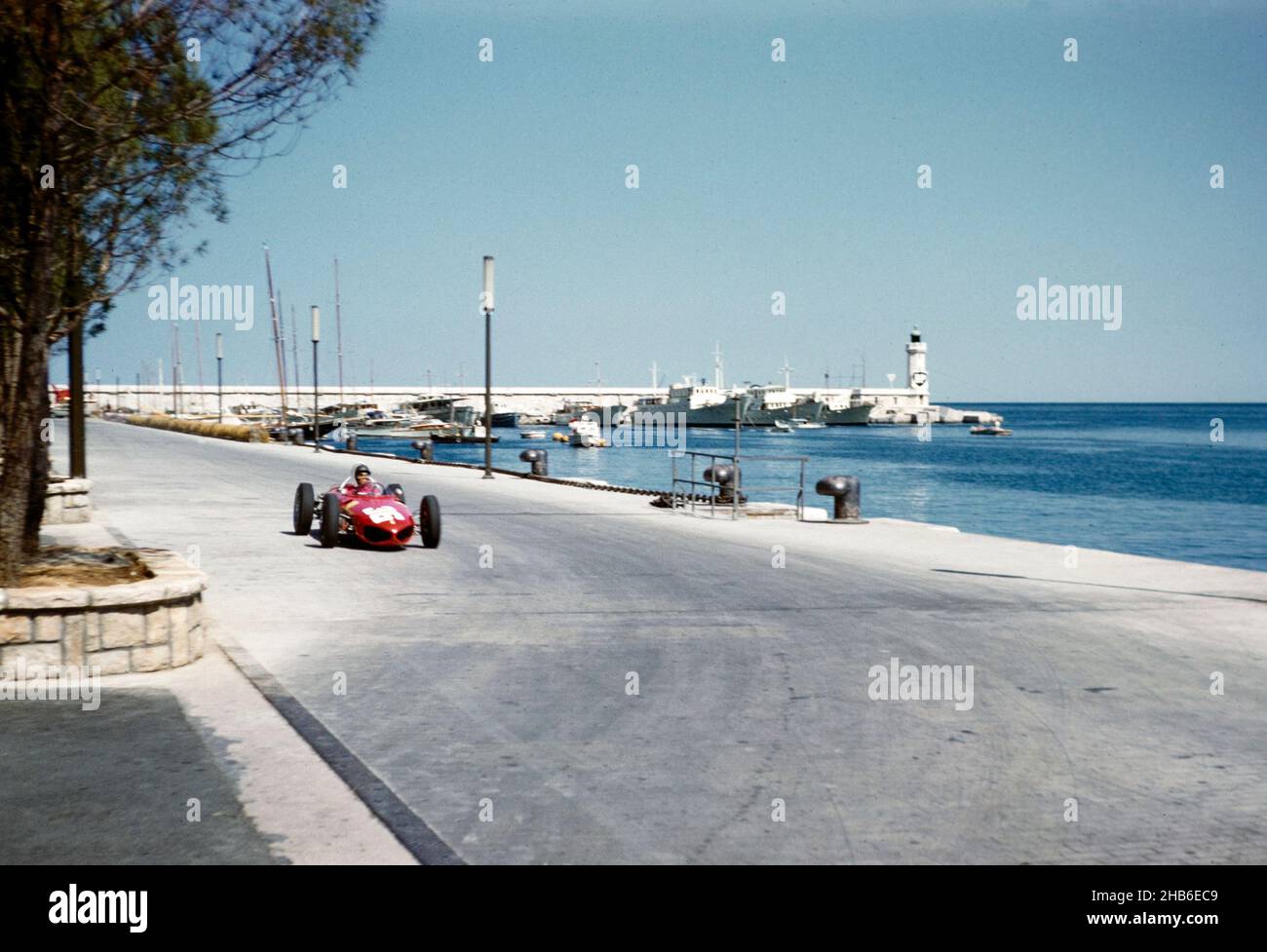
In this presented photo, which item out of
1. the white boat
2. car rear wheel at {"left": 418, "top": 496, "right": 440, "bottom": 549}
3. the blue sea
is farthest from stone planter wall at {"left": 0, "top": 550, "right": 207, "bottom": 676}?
the white boat

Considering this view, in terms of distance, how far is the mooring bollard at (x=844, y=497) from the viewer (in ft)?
70.6

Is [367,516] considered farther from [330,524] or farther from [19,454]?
[19,454]

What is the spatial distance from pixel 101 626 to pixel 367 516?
7.65 metres

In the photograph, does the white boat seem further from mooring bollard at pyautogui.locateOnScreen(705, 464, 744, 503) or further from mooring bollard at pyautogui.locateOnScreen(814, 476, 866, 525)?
mooring bollard at pyautogui.locateOnScreen(814, 476, 866, 525)

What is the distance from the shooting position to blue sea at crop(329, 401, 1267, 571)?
40688 mm

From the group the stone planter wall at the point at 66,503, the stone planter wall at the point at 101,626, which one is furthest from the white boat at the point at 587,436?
the stone planter wall at the point at 101,626

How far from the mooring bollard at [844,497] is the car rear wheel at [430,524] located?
24.8 feet

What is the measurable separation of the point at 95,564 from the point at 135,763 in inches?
185

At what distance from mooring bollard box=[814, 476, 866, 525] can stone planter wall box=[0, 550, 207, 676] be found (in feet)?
46.3

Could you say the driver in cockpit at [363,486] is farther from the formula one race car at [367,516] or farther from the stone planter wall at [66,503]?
the stone planter wall at [66,503]

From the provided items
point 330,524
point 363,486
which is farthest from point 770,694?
point 363,486
